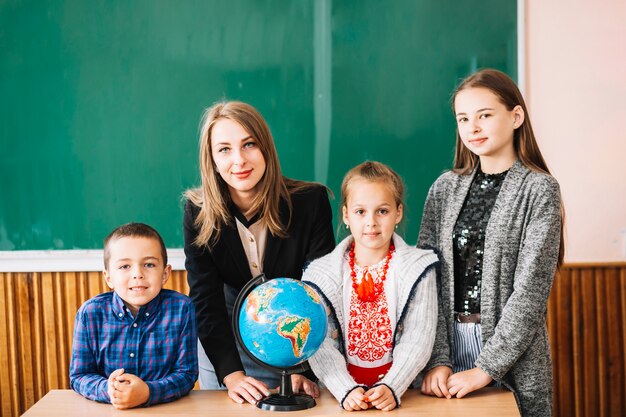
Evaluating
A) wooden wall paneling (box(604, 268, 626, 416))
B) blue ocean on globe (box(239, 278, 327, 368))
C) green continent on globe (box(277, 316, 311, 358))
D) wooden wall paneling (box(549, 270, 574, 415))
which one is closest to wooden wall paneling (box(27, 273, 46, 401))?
blue ocean on globe (box(239, 278, 327, 368))

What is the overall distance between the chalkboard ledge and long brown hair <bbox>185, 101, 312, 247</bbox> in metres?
1.29

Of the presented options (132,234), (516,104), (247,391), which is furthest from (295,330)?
(516,104)

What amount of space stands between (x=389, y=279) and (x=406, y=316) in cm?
12

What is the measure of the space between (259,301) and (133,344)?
0.48 meters

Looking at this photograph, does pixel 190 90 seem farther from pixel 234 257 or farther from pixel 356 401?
pixel 356 401

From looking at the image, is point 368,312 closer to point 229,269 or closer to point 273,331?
point 273,331

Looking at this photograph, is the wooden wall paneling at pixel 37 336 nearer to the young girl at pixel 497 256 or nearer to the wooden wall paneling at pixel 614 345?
the young girl at pixel 497 256

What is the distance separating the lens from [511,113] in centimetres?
220

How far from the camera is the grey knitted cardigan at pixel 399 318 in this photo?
1965 mm

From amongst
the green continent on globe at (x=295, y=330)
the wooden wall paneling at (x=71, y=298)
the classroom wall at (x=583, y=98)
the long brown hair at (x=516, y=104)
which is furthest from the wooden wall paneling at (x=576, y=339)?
the wooden wall paneling at (x=71, y=298)

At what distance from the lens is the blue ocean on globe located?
1814 mm

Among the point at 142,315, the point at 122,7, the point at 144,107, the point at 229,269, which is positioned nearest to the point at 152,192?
the point at 144,107

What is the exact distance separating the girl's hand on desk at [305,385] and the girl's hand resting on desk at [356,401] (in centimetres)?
17

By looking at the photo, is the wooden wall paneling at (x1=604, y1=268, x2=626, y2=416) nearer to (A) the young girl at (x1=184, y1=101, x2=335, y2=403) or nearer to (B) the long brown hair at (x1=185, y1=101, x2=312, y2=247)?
(A) the young girl at (x1=184, y1=101, x2=335, y2=403)
